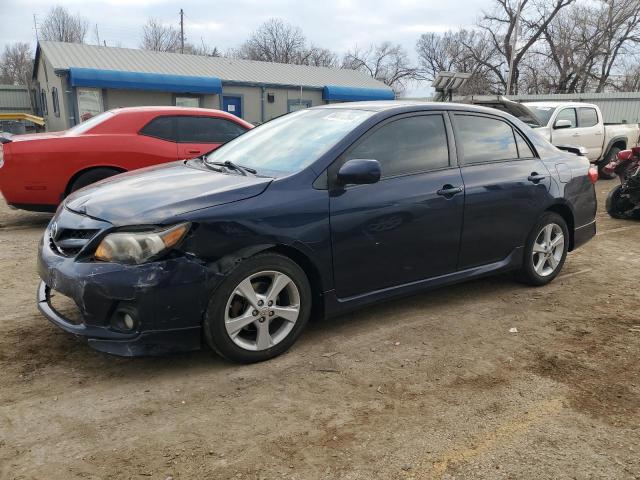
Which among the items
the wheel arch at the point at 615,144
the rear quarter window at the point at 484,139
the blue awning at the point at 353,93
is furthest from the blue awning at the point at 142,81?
the rear quarter window at the point at 484,139

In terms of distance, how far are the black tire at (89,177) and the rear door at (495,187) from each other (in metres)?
4.53

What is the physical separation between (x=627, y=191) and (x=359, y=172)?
675 centimetres

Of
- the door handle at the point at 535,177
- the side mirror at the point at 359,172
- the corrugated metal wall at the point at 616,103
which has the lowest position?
the door handle at the point at 535,177

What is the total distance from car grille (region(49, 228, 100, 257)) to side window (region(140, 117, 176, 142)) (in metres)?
4.00

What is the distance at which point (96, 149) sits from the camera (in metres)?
6.71

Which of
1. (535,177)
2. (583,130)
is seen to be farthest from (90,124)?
(583,130)

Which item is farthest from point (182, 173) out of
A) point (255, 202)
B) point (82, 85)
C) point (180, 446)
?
point (82, 85)

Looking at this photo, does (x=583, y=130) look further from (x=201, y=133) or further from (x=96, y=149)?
(x=96, y=149)

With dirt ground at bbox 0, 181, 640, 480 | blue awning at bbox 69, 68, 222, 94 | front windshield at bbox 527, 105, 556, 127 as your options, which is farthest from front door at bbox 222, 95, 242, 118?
dirt ground at bbox 0, 181, 640, 480

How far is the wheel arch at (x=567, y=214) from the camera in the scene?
500 centimetres

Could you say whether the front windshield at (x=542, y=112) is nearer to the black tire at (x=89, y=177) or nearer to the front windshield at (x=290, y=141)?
the front windshield at (x=290, y=141)

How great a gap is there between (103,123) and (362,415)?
18.6 ft

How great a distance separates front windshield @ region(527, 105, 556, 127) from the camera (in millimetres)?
11242

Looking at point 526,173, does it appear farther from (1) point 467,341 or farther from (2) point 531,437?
(2) point 531,437
